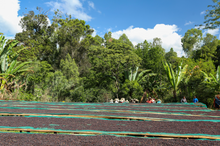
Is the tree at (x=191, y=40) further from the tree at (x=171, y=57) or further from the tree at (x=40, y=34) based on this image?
the tree at (x=40, y=34)

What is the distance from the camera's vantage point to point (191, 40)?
3105 cm

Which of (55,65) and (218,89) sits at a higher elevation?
(55,65)

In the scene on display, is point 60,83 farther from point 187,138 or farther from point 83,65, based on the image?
point 187,138

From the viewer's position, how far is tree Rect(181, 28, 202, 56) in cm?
3042

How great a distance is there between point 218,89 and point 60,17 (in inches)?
767

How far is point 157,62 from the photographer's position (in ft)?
48.4

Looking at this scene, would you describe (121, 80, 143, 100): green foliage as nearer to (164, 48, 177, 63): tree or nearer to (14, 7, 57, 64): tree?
(164, 48, 177, 63): tree

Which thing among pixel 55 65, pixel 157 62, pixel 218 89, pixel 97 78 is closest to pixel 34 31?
pixel 55 65

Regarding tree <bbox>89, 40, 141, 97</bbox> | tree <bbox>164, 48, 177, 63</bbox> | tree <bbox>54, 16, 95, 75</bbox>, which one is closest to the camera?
tree <bbox>89, 40, 141, 97</bbox>

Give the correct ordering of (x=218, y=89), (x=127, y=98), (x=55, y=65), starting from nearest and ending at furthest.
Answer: (x=218, y=89)
(x=127, y=98)
(x=55, y=65)

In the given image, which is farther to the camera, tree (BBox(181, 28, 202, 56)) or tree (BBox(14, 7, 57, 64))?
tree (BBox(181, 28, 202, 56))

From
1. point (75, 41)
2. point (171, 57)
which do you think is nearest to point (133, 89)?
point (171, 57)

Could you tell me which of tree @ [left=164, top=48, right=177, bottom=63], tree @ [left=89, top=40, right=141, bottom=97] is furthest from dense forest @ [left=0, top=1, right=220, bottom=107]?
tree @ [left=164, top=48, right=177, bottom=63]

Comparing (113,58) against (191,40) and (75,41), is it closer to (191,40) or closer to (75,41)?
(75,41)
